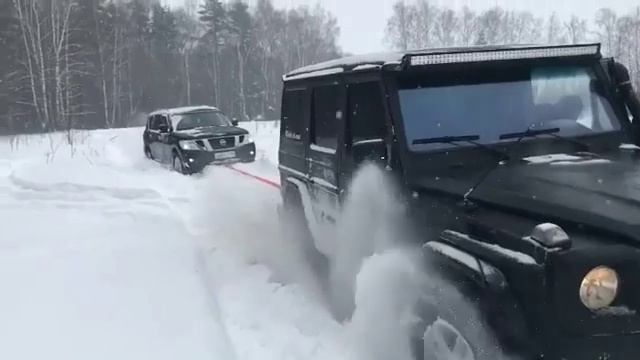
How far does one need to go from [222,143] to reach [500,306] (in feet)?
47.2

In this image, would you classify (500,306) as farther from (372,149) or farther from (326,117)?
(326,117)

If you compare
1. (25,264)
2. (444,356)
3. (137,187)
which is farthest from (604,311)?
(137,187)

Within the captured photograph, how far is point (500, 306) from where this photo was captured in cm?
288

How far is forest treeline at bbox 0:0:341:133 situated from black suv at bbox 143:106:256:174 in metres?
24.2

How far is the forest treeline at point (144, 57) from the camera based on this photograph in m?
44.0

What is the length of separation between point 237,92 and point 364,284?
221 feet

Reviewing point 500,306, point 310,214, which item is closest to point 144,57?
point 310,214

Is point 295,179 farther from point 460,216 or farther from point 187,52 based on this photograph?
point 187,52

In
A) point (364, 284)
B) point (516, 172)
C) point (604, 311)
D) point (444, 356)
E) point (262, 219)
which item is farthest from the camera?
point (262, 219)

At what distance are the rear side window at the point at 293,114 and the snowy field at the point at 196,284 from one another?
1.16m

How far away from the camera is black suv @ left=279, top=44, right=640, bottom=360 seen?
268 cm

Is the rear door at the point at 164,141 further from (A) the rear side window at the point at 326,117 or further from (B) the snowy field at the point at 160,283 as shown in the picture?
(A) the rear side window at the point at 326,117

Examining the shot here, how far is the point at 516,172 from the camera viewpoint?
12.0 feet

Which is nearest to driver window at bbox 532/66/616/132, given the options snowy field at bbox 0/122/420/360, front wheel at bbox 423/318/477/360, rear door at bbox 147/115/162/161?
front wheel at bbox 423/318/477/360
